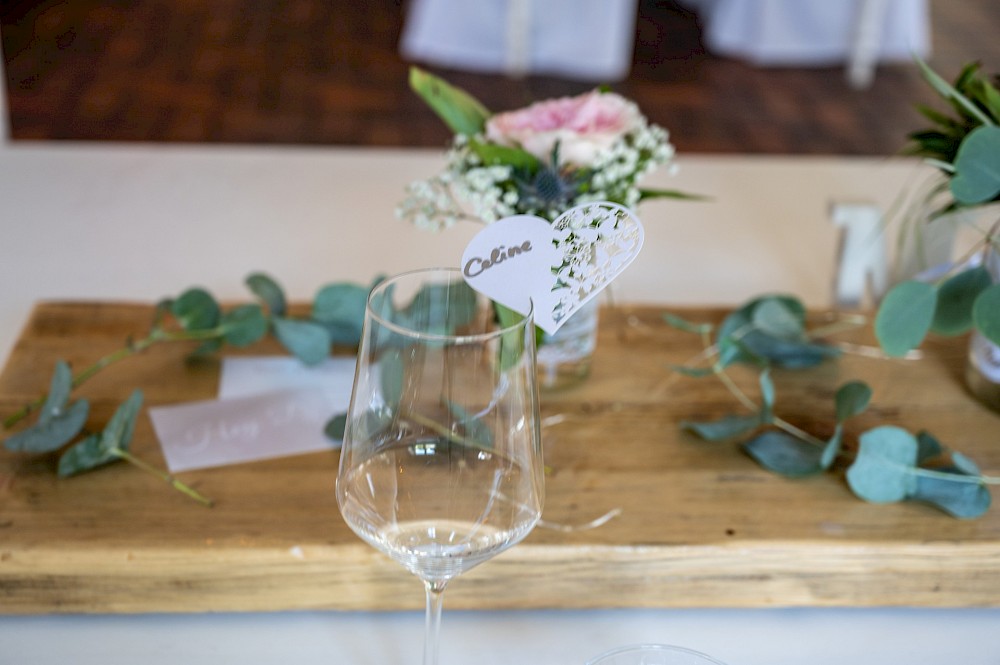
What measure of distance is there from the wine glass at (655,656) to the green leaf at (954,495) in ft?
0.87

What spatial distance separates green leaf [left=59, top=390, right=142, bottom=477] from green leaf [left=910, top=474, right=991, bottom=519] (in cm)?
58

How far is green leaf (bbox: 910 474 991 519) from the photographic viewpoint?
2.59 feet

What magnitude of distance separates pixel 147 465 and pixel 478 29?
3031 millimetres

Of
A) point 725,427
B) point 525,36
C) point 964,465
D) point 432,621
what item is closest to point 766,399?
point 725,427

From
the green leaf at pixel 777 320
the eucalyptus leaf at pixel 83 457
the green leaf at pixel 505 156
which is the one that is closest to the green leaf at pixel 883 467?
the green leaf at pixel 777 320

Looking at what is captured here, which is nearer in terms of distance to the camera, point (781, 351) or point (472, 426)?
point (472, 426)

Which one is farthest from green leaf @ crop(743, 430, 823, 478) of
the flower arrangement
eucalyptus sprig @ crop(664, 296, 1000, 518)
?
the flower arrangement

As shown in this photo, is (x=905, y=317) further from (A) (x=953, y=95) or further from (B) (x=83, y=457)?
(B) (x=83, y=457)

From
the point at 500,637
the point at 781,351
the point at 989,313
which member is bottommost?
the point at 500,637

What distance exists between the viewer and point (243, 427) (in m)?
0.87

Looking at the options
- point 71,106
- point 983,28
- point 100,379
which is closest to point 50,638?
point 100,379

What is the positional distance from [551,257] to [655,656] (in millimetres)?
239

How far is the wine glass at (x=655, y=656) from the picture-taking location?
0.63m

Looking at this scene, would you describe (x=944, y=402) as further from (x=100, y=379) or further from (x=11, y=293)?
(x=11, y=293)
